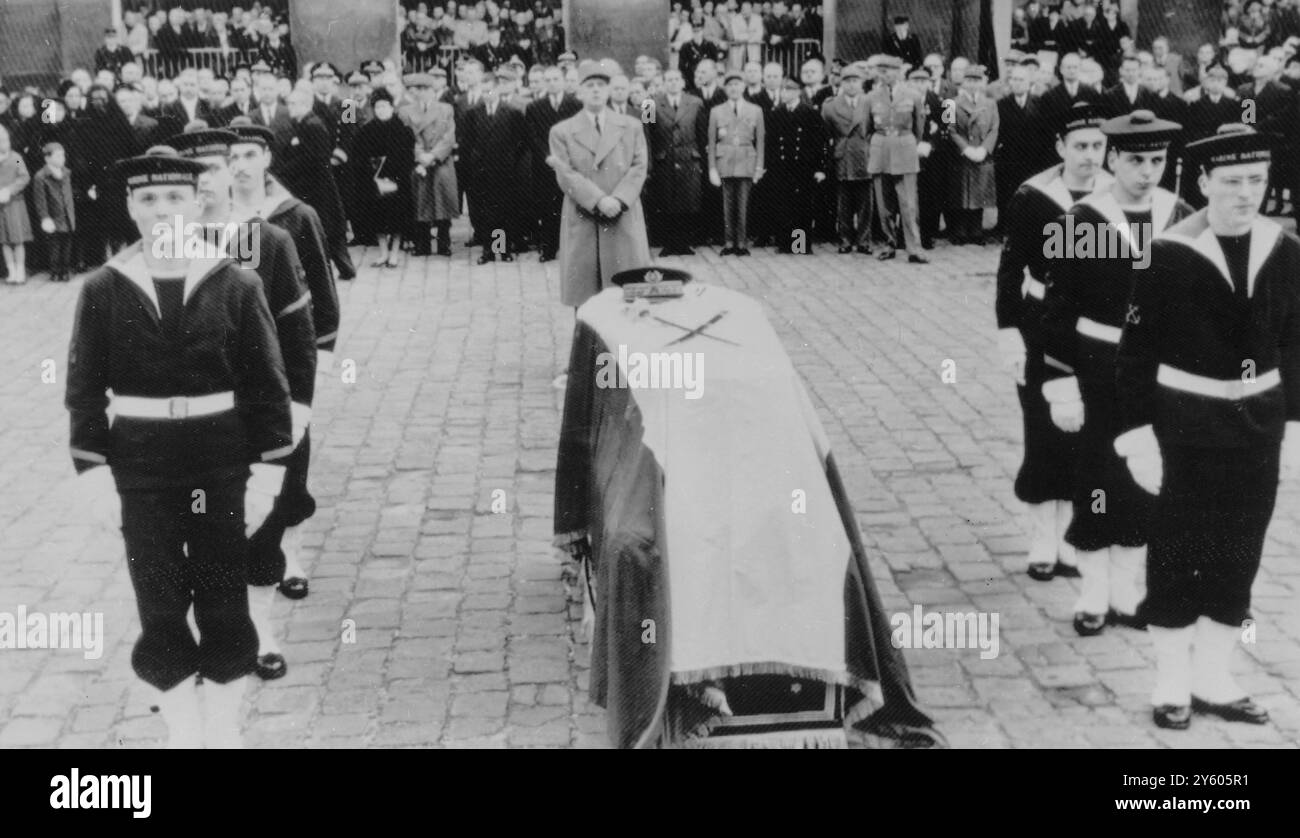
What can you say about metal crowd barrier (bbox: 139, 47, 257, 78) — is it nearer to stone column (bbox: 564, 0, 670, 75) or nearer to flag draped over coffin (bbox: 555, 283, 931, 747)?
stone column (bbox: 564, 0, 670, 75)

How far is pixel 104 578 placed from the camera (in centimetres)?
692

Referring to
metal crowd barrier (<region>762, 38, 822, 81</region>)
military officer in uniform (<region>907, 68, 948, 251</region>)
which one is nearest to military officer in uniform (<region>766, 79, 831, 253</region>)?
military officer in uniform (<region>907, 68, 948, 251</region>)

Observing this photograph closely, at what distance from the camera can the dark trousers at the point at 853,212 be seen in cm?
1620

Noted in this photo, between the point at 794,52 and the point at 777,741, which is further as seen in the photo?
the point at 794,52

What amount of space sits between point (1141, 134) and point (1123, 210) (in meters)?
0.30

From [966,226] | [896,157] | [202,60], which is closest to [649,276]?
[896,157]

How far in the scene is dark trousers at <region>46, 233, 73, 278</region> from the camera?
1510 cm

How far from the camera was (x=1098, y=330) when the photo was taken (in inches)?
241

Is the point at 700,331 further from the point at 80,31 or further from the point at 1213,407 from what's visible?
the point at 80,31

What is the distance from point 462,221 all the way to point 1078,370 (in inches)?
549

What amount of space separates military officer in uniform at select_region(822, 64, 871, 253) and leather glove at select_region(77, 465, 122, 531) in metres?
12.0

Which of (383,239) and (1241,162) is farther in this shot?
(383,239)
